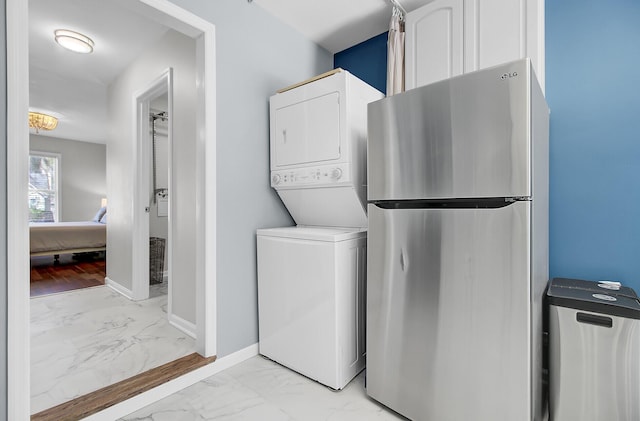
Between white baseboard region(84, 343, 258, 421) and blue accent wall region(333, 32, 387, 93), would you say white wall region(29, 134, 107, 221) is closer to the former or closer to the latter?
white baseboard region(84, 343, 258, 421)

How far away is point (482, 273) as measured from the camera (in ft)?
3.96

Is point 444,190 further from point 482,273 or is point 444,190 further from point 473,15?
point 473,15

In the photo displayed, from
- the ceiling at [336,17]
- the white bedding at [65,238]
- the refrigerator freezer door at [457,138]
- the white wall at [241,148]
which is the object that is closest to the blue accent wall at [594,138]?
the refrigerator freezer door at [457,138]

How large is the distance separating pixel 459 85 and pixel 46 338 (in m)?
3.15

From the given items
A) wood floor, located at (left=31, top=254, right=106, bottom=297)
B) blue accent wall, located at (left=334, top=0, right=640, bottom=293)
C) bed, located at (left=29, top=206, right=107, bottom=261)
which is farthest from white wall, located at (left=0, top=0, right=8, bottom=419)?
bed, located at (left=29, top=206, right=107, bottom=261)

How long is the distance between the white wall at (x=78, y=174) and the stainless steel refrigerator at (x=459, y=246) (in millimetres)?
8318

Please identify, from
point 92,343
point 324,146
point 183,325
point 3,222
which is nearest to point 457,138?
point 324,146

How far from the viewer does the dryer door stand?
6.07ft

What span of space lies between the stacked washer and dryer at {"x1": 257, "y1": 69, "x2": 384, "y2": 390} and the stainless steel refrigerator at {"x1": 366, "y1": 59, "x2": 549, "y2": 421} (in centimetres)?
23

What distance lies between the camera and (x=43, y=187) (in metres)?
6.79

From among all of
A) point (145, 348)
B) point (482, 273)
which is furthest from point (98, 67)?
point (482, 273)

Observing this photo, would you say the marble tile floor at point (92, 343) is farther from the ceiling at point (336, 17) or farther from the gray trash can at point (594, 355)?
the ceiling at point (336, 17)

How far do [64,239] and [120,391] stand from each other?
4760mm

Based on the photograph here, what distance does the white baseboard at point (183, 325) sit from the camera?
2.29 meters
